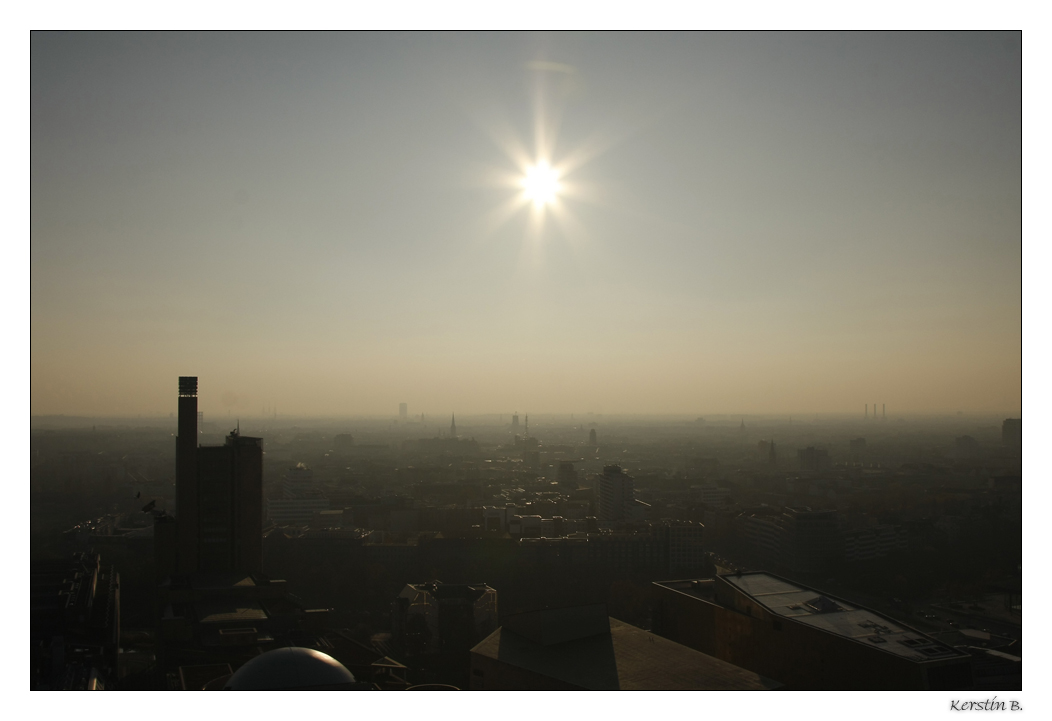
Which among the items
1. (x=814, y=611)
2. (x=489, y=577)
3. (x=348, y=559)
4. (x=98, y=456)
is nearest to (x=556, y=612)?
(x=814, y=611)

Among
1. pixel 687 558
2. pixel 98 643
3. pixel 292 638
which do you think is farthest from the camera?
pixel 687 558

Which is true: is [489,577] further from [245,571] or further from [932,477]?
[932,477]

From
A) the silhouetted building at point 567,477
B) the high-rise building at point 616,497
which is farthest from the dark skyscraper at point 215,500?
the silhouetted building at point 567,477

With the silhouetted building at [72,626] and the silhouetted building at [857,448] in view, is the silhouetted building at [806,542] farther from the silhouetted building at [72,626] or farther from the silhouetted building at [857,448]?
the silhouetted building at [857,448]

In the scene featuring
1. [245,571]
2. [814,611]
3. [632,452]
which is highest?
[814,611]

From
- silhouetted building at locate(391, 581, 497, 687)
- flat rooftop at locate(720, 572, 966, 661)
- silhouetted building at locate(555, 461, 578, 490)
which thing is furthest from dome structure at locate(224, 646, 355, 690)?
silhouetted building at locate(555, 461, 578, 490)

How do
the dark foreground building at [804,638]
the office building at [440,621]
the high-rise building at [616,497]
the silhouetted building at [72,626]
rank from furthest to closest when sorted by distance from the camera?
1. the high-rise building at [616,497]
2. the office building at [440,621]
3. the dark foreground building at [804,638]
4. the silhouetted building at [72,626]
